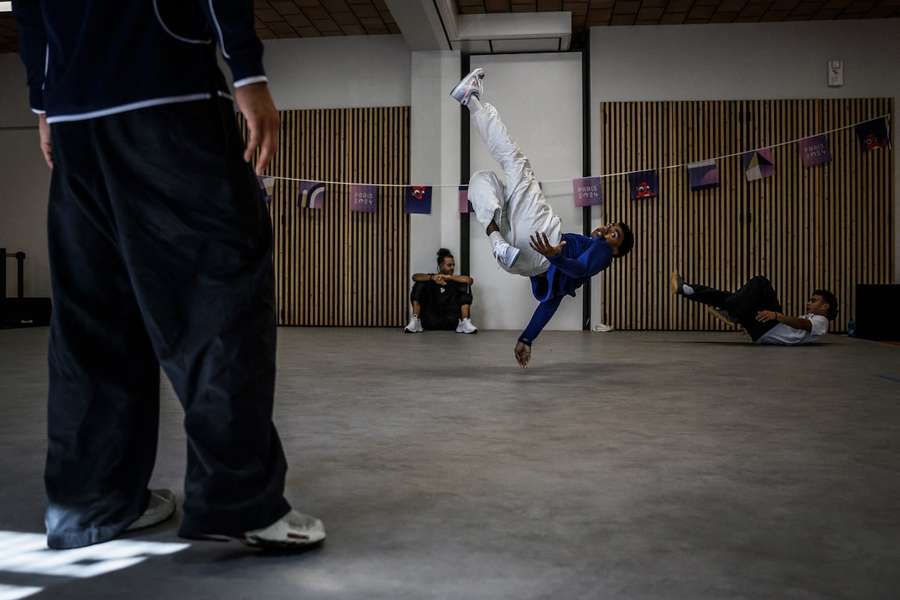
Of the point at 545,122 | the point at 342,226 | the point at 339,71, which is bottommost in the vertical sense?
the point at 342,226

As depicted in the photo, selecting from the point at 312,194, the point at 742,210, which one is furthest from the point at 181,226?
the point at 742,210

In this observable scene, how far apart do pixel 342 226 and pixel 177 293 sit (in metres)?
7.72

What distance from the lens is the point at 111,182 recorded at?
1168 mm

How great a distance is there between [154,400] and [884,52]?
900 centimetres

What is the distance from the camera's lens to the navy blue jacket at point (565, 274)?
12.7ft

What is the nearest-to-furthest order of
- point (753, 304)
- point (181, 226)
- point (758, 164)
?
point (181, 226), point (753, 304), point (758, 164)

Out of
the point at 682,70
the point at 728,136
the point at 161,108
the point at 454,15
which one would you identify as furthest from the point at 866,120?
the point at 161,108

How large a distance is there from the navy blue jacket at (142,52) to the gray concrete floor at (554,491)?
0.74 meters

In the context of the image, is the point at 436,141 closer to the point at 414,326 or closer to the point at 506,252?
the point at 414,326

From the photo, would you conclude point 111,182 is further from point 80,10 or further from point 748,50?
point 748,50

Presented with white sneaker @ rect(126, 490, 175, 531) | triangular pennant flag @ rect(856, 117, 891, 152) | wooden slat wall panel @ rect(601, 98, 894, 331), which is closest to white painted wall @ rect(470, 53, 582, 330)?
wooden slat wall panel @ rect(601, 98, 894, 331)

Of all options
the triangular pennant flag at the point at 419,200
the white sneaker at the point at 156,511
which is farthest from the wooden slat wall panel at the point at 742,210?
the white sneaker at the point at 156,511

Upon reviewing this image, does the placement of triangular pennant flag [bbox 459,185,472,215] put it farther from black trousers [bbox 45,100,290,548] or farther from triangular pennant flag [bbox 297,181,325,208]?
black trousers [bbox 45,100,290,548]

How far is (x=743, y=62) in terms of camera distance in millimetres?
8188
